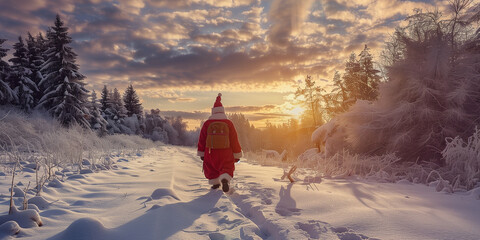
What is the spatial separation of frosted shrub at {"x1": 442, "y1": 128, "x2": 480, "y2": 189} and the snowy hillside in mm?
478

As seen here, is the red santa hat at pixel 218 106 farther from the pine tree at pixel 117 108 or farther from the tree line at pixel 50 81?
the pine tree at pixel 117 108

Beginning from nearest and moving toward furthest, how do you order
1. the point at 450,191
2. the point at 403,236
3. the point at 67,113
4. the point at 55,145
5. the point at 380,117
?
1. the point at 403,236
2. the point at 450,191
3. the point at 380,117
4. the point at 55,145
5. the point at 67,113

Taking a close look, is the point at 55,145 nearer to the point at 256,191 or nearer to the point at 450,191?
the point at 256,191

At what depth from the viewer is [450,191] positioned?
3309mm

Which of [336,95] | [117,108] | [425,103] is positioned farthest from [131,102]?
[425,103]

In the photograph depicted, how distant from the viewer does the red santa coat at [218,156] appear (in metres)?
4.38

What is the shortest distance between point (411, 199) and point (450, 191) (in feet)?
2.95

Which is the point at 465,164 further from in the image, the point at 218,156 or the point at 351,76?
the point at 351,76

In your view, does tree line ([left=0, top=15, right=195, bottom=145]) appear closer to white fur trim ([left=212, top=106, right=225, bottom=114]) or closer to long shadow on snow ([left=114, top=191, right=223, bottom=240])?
white fur trim ([left=212, top=106, right=225, bottom=114])

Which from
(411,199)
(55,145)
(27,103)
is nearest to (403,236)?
(411,199)

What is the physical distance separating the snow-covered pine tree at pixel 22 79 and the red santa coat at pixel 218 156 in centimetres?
2424

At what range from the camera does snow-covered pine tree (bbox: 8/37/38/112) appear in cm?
2212

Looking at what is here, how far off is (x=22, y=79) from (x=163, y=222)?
28843 millimetres

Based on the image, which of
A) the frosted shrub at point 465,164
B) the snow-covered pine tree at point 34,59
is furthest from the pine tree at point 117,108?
the frosted shrub at point 465,164
